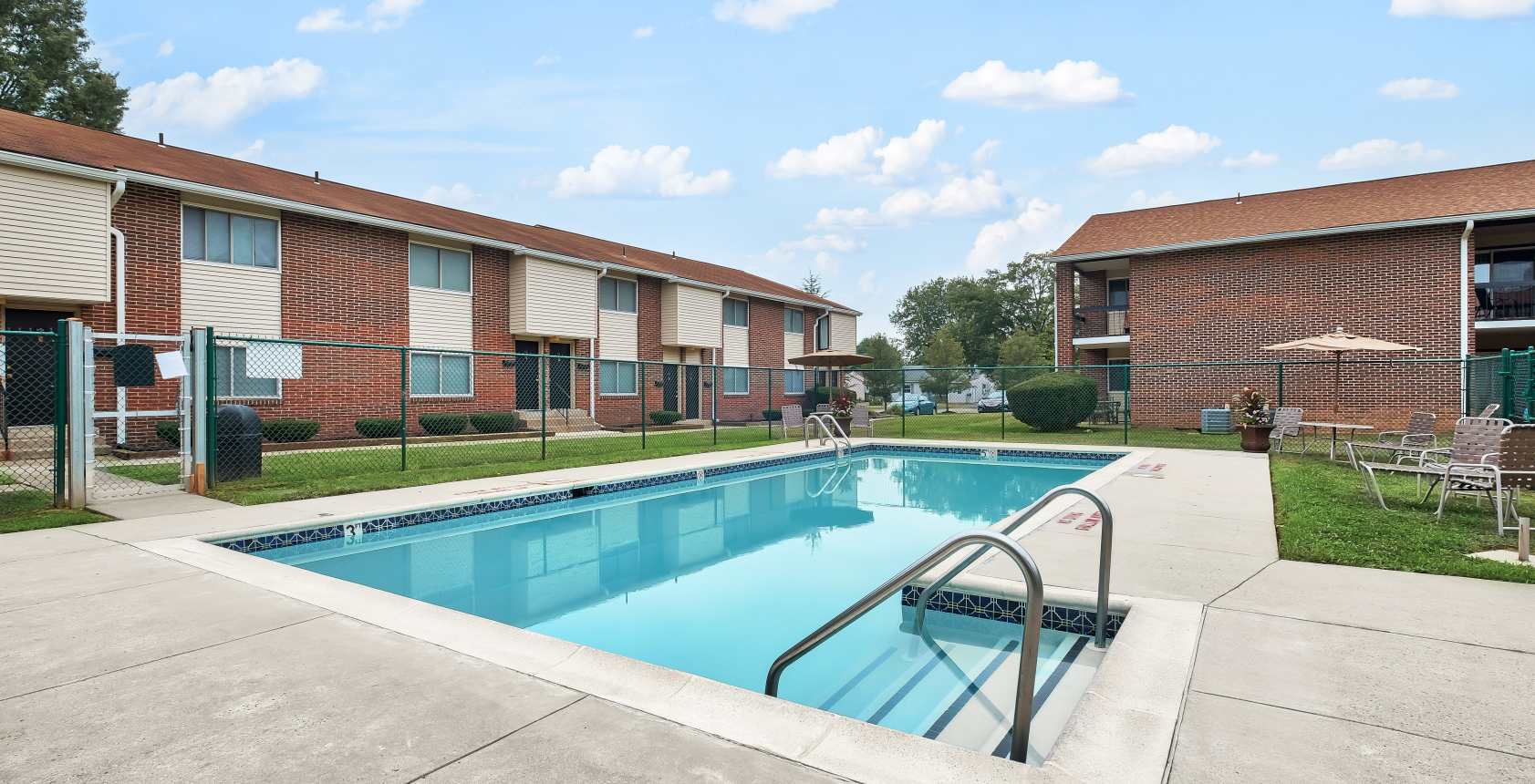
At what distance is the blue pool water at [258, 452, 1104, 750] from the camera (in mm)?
3895

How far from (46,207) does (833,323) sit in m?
23.9

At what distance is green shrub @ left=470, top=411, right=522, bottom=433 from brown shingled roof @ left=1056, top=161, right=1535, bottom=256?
51.2 feet

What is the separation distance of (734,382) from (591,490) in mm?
15958

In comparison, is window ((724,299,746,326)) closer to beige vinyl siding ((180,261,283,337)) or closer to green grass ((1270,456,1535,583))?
beige vinyl siding ((180,261,283,337))

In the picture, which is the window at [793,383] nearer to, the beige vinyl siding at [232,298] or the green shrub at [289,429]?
the green shrub at [289,429]

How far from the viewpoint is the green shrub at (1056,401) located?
711 inches

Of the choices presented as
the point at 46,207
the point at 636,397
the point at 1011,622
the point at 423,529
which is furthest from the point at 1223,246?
the point at 46,207

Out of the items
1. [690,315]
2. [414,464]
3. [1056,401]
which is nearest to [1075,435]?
→ [1056,401]

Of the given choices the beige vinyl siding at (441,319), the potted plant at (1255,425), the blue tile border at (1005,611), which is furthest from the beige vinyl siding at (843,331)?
the blue tile border at (1005,611)

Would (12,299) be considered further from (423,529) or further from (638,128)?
(638,128)

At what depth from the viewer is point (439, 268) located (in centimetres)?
1727

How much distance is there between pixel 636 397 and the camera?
21875 millimetres

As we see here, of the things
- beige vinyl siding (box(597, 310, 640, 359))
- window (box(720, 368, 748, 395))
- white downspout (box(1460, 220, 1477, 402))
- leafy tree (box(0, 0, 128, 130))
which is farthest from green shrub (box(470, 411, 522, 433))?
white downspout (box(1460, 220, 1477, 402))

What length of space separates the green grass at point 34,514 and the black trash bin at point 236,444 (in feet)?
4.90
